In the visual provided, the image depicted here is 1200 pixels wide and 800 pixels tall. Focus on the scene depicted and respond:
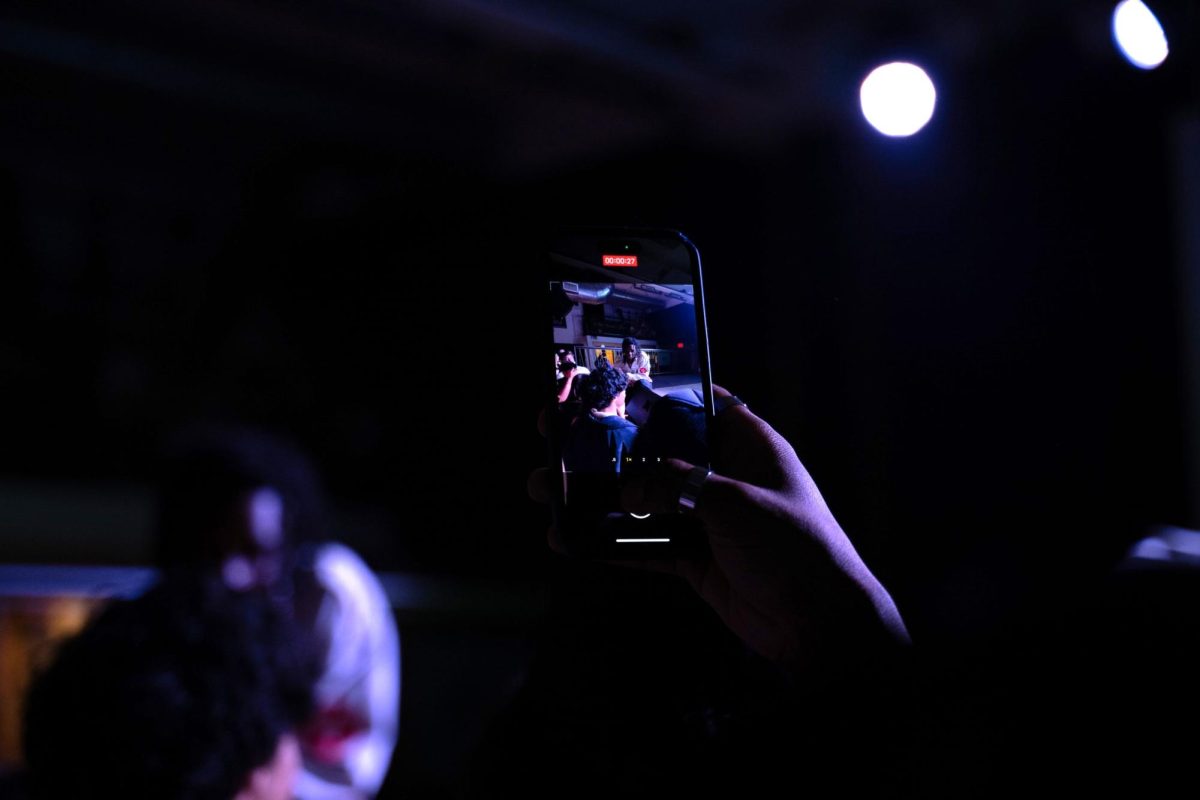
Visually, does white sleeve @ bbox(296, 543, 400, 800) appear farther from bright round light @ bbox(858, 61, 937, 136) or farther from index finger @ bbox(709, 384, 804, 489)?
bright round light @ bbox(858, 61, 937, 136)

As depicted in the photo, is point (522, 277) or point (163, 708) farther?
point (522, 277)

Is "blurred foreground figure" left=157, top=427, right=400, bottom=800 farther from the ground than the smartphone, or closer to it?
closer to it

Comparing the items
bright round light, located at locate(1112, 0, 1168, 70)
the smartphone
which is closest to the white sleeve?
the smartphone

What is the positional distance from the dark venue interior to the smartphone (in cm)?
31

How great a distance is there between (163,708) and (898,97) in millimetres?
1426

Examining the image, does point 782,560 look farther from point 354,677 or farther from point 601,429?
point 354,677

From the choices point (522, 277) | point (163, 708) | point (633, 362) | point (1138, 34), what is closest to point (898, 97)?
point (1138, 34)

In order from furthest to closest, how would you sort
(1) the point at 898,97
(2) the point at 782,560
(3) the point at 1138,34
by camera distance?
(1) the point at 898,97, (3) the point at 1138,34, (2) the point at 782,560

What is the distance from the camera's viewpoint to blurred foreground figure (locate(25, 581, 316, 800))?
71cm

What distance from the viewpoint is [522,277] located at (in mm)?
1344

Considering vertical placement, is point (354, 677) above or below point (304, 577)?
below

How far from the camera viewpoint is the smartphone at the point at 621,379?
2.06 feet

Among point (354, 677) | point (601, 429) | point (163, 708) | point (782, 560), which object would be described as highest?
point (601, 429)

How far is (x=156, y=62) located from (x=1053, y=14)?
6.64 ft
